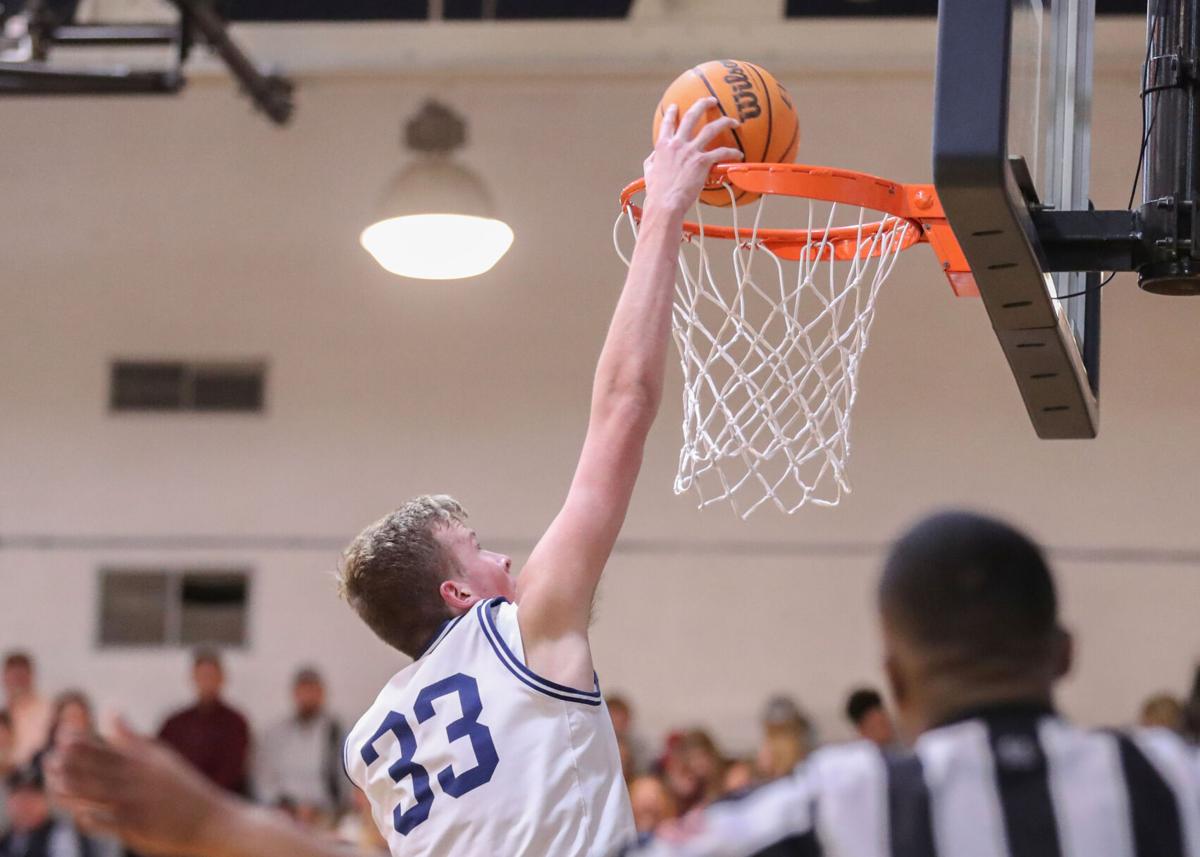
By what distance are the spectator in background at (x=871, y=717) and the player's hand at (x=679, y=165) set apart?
6.91 m

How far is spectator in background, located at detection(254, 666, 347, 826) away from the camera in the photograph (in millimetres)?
11219

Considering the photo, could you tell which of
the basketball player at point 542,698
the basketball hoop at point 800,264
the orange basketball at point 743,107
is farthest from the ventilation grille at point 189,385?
the basketball player at point 542,698

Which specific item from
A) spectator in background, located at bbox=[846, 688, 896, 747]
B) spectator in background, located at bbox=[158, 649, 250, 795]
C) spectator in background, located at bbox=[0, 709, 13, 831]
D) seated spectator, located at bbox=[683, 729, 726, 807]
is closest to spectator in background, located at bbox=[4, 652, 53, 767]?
spectator in background, located at bbox=[0, 709, 13, 831]

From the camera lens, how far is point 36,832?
9133mm

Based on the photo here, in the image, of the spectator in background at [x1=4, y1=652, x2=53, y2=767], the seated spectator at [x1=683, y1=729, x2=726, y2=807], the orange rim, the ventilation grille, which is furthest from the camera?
the ventilation grille

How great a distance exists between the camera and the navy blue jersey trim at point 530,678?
113 inches

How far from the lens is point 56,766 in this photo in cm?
170

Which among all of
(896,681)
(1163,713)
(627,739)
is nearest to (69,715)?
(627,739)

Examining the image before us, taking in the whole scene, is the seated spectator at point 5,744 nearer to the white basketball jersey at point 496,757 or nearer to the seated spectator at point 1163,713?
the seated spectator at point 1163,713

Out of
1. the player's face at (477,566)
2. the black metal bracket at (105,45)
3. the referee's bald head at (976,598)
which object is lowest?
the referee's bald head at (976,598)

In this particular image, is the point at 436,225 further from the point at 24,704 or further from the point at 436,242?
the point at 24,704

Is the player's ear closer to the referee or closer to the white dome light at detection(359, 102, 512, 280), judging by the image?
the referee

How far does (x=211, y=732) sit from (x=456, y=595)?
8.77 m

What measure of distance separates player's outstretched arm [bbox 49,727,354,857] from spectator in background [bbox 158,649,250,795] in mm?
Answer: 9901
